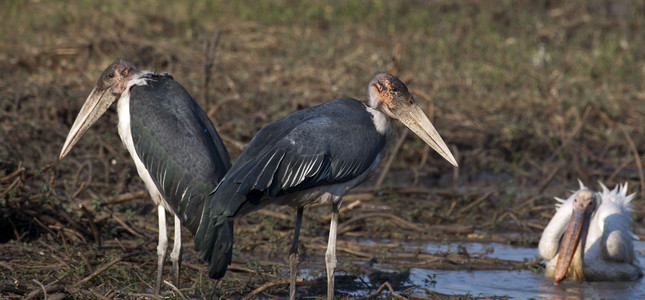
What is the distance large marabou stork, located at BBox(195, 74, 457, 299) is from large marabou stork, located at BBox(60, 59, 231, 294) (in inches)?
9.6

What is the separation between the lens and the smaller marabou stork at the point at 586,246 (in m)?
5.85

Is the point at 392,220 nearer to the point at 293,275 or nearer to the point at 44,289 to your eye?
the point at 293,275

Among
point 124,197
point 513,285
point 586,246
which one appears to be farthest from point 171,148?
point 586,246

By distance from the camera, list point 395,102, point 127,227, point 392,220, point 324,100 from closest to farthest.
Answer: point 395,102 → point 127,227 → point 392,220 → point 324,100

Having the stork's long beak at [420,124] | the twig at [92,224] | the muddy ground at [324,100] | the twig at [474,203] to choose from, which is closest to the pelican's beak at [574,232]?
the muddy ground at [324,100]

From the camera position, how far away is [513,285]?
553 cm

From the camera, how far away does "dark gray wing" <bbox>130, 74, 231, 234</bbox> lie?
4.52 m

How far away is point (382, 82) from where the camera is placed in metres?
4.95

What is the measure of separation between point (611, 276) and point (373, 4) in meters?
7.61

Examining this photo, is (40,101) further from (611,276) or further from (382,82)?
(611,276)

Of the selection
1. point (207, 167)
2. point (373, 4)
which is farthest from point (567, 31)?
point (207, 167)

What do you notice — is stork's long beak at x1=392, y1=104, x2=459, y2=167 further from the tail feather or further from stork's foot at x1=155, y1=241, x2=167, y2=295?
stork's foot at x1=155, y1=241, x2=167, y2=295

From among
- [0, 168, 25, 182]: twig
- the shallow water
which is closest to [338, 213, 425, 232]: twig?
the shallow water

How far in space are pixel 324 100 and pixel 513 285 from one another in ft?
11.9
